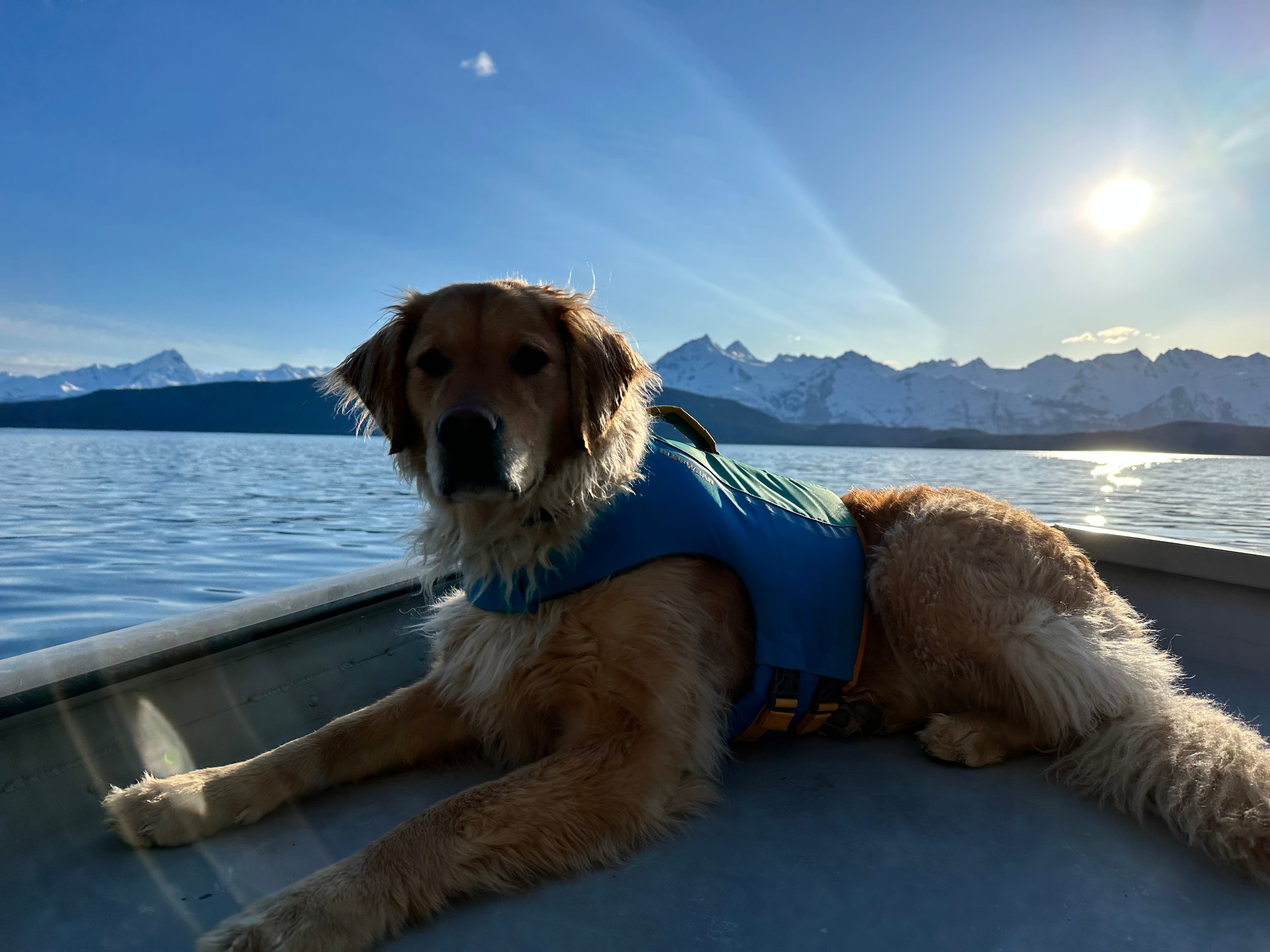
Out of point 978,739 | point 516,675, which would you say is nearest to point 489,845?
point 516,675

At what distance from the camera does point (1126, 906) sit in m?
1.80

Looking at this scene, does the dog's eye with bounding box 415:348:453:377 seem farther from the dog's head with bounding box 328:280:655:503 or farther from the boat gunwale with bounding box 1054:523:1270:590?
the boat gunwale with bounding box 1054:523:1270:590

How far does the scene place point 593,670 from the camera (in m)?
2.29

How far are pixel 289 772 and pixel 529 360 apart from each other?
1566 millimetres

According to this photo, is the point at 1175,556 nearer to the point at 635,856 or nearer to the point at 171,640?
the point at 635,856

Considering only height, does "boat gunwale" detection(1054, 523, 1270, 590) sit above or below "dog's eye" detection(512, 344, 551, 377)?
below

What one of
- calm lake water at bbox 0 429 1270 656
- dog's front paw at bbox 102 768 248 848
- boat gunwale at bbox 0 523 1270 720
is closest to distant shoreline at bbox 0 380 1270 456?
calm lake water at bbox 0 429 1270 656

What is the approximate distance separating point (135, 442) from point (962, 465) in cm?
5957

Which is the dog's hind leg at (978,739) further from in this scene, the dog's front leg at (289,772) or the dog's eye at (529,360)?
the dog's eye at (529,360)

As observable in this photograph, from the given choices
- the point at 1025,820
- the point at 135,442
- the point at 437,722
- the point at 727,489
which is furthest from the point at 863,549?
the point at 135,442

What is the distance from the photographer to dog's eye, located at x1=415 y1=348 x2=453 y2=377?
102 inches

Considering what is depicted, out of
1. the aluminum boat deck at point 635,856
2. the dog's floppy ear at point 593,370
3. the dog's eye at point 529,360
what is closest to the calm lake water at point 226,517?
the dog's eye at point 529,360

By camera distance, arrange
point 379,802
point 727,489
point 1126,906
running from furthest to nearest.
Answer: point 727,489
point 379,802
point 1126,906

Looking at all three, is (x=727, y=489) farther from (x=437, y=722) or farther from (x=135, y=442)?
(x=135, y=442)
